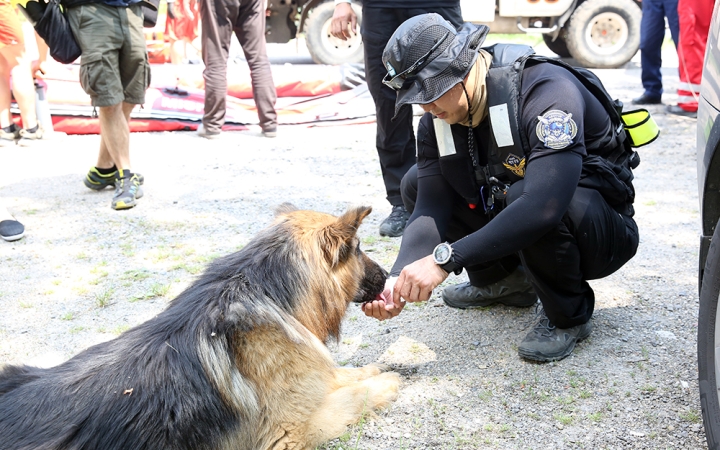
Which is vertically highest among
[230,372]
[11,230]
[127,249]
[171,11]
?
[171,11]

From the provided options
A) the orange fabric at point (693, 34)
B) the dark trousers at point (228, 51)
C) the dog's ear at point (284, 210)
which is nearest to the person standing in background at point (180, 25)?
the dark trousers at point (228, 51)

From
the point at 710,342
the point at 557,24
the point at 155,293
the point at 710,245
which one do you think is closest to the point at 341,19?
the point at 155,293

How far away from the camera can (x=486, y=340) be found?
3.49m

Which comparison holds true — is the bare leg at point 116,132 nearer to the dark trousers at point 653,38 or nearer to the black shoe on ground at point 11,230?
the black shoe on ground at point 11,230

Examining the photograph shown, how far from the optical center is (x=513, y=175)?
119 inches

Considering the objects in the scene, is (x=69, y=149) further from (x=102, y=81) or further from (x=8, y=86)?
(x=102, y=81)

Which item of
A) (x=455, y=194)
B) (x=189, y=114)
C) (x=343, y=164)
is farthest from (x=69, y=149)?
(x=455, y=194)

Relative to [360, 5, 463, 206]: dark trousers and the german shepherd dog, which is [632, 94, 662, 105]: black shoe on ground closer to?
[360, 5, 463, 206]: dark trousers

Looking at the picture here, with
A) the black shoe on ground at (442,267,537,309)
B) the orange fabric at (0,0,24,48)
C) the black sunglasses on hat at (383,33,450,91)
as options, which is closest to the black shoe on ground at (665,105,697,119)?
the black shoe on ground at (442,267,537,309)

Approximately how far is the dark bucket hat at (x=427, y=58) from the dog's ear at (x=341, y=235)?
510 mm

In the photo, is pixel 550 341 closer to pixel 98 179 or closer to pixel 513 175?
pixel 513 175

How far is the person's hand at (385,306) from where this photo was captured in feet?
9.75

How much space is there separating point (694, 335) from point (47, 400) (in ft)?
9.67

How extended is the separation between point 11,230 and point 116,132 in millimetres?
1195
